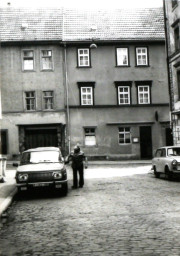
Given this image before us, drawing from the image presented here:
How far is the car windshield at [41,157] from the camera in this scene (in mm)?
14789

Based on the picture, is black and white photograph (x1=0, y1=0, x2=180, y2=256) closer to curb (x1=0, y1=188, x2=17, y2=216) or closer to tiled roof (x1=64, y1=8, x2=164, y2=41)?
tiled roof (x1=64, y1=8, x2=164, y2=41)

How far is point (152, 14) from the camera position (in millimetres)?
39062

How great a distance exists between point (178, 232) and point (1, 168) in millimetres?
12535

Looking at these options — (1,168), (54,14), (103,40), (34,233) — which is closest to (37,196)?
(1,168)

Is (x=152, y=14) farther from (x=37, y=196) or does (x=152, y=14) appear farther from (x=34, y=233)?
(x=34, y=233)

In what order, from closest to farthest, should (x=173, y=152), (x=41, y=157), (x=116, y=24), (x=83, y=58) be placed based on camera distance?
(x=41, y=157), (x=173, y=152), (x=83, y=58), (x=116, y=24)

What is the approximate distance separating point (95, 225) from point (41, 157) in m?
6.77

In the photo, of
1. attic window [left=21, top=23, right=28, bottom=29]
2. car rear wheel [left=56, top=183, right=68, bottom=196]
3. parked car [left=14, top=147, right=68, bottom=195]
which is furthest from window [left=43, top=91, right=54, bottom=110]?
parked car [left=14, top=147, right=68, bottom=195]

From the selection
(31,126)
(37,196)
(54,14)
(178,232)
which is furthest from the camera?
(54,14)

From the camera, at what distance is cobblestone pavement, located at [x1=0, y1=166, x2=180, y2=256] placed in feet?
21.7

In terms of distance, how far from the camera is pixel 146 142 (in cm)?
3659

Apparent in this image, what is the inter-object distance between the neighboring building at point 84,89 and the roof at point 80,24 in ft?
0.29

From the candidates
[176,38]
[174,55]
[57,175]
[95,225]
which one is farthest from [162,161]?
[95,225]

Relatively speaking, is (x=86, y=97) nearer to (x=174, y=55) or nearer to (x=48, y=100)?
(x=48, y=100)
